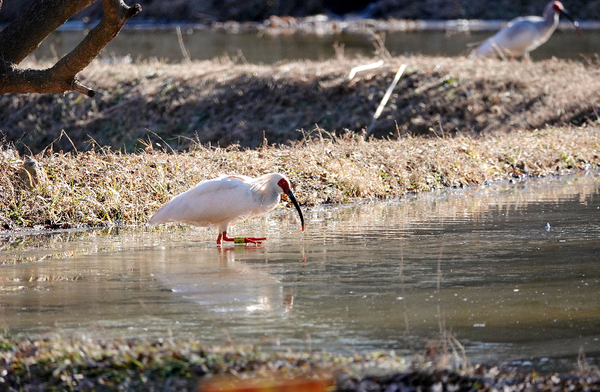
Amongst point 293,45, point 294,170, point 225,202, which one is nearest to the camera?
point 225,202

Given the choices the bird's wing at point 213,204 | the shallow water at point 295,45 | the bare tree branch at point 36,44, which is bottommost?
the bird's wing at point 213,204

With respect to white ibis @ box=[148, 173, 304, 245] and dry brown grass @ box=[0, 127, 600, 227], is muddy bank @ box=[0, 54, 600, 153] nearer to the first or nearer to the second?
dry brown grass @ box=[0, 127, 600, 227]

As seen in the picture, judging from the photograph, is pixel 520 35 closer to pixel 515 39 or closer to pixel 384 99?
pixel 515 39

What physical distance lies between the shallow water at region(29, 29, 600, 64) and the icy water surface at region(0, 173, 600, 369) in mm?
24019

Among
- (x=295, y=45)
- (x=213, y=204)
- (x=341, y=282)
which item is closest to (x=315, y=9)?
(x=295, y=45)

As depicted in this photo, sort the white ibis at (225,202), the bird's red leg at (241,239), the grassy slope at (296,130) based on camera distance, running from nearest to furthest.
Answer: the white ibis at (225,202)
the bird's red leg at (241,239)
the grassy slope at (296,130)

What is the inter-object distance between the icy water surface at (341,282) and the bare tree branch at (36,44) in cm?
185

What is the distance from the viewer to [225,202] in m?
9.52

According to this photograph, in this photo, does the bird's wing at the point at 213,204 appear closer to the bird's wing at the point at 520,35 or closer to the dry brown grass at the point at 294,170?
the dry brown grass at the point at 294,170

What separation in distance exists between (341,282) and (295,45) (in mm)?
35695

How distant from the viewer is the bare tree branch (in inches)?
384

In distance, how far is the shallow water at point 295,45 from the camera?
36.8 meters

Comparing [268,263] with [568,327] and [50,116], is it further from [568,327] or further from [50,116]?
[50,116]

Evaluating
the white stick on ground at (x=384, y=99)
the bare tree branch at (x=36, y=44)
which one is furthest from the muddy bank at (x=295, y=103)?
the bare tree branch at (x=36, y=44)
